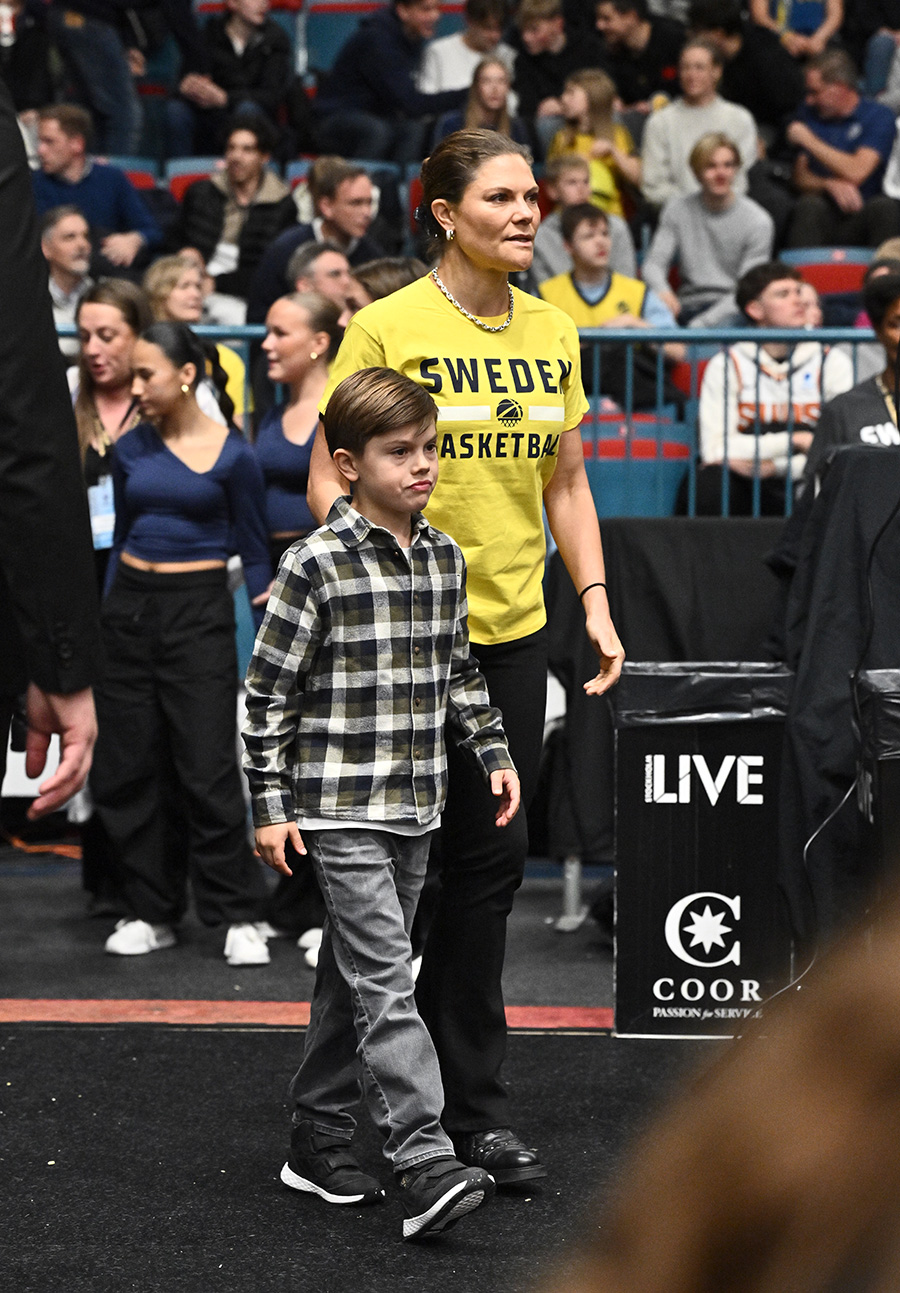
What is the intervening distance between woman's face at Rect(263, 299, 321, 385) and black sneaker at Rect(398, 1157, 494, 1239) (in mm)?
3252

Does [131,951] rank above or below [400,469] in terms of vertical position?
below

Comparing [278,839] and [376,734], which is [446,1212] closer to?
[278,839]

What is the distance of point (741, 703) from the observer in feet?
16.0

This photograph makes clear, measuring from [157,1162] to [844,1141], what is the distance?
3.53 metres

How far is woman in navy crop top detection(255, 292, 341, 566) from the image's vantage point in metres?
5.98

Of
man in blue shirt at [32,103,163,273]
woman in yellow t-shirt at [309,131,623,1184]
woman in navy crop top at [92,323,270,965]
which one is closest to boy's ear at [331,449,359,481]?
woman in yellow t-shirt at [309,131,623,1184]

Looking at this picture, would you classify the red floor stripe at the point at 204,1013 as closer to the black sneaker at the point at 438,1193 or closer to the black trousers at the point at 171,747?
the black trousers at the point at 171,747

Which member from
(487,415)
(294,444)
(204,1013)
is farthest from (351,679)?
(294,444)

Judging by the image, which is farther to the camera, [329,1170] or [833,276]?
[833,276]

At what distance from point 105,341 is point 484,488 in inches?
118

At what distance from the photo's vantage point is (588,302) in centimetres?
877

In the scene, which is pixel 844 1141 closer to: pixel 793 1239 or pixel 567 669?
pixel 793 1239

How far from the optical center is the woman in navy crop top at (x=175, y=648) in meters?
5.75

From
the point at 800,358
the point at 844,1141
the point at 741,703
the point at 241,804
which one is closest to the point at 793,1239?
the point at 844,1141
